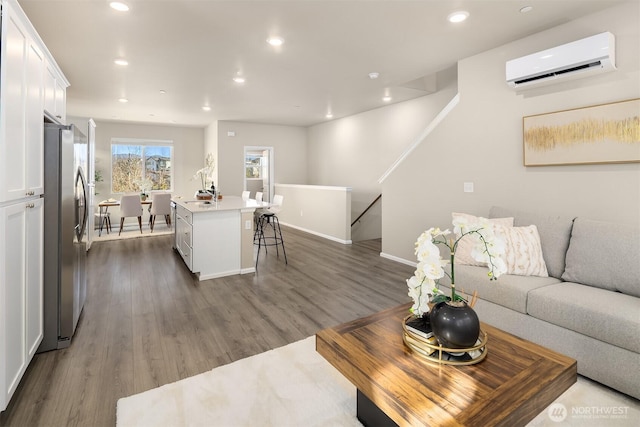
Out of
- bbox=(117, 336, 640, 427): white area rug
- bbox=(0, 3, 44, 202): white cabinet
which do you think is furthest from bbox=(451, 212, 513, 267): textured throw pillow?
bbox=(0, 3, 44, 202): white cabinet

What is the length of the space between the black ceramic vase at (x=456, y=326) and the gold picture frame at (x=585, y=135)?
2294 mm

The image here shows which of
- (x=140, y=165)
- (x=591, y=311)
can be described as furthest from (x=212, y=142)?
(x=591, y=311)

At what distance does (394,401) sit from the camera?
49.1 inches

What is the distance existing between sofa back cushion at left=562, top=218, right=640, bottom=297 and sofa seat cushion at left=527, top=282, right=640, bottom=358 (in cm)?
8

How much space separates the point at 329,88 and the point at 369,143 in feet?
→ 6.97

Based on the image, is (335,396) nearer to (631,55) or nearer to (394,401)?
(394,401)

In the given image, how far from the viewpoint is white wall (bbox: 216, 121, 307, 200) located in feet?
26.4

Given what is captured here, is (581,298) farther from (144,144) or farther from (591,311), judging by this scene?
(144,144)

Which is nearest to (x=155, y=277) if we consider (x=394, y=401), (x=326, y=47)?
(x=326, y=47)

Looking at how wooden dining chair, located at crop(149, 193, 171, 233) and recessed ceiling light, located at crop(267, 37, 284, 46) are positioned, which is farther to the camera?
wooden dining chair, located at crop(149, 193, 171, 233)

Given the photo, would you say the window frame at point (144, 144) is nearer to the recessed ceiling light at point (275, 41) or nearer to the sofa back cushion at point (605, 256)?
the recessed ceiling light at point (275, 41)

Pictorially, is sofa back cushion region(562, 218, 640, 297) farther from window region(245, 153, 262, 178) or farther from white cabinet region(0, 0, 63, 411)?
window region(245, 153, 262, 178)

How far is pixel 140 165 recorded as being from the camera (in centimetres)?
855

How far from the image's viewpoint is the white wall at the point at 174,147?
318 inches
